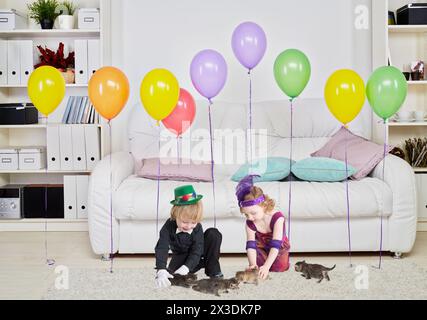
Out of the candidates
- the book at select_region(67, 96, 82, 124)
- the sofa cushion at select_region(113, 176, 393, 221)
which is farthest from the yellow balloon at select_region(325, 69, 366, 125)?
the book at select_region(67, 96, 82, 124)

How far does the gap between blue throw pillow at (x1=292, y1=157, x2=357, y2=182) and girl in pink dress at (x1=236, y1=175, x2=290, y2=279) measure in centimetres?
81

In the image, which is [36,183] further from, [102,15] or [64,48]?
[102,15]

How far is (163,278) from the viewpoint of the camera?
99.9 inches

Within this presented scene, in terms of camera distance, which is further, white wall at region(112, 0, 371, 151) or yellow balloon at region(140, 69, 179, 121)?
white wall at region(112, 0, 371, 151)

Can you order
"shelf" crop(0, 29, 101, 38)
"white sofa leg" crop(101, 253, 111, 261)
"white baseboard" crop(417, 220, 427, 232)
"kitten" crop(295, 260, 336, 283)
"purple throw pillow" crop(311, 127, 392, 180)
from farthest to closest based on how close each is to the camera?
"shelf" crop(0, 29, 101, 38) < "white baseboard" crop(417, 220, 427, 232) < "purple throw pillow" crop(311, 127, 392, 180) < "white sofa leg" crop(101, 253, 111, 261) < "kitten" crop(295, 260, 336, 283)

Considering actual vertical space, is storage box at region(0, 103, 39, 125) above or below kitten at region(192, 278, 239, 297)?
above

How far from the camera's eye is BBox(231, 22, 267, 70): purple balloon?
9.41 ft

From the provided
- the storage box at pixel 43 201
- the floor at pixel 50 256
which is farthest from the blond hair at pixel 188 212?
the storage box at pixel 43 201

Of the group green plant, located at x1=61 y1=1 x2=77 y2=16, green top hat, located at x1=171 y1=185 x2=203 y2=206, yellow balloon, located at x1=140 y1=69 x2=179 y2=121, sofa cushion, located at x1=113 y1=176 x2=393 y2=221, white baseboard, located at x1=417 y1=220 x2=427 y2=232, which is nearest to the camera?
green top hat, located at x1=171 y1=185 x2=203 y2=206

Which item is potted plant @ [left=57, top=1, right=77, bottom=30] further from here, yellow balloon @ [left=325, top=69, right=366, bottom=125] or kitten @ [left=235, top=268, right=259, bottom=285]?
kitten @ [left=235, top=268, right=259, bottom=285]

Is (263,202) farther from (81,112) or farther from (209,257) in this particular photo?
(81,112)

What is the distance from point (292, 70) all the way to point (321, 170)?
77 cm

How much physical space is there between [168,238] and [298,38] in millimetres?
2226

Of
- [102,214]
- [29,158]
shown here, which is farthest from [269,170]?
[29,158]
